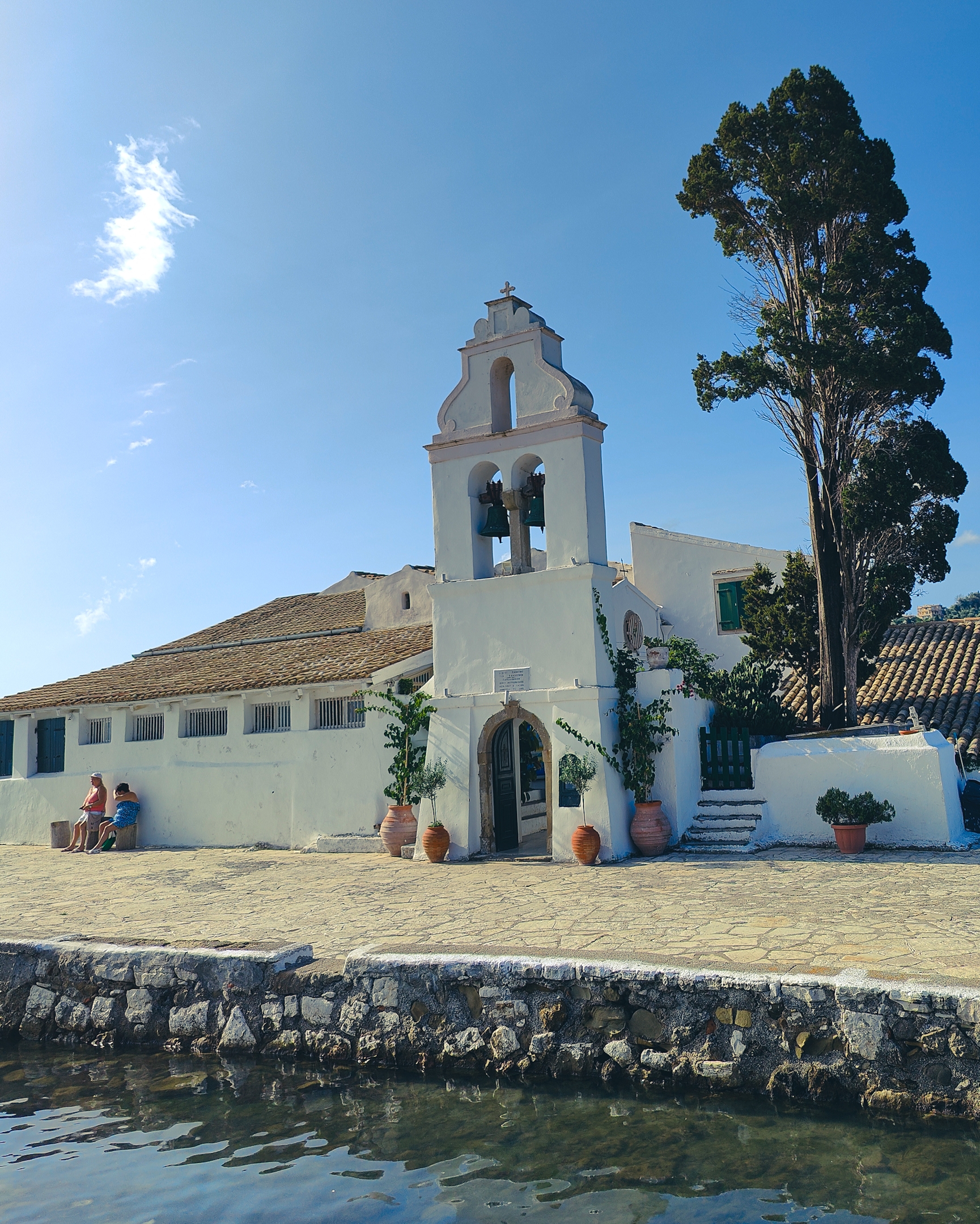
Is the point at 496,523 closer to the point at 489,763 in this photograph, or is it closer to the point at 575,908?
the point at 489,763

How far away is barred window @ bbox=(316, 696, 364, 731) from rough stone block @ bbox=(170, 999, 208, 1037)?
847cm

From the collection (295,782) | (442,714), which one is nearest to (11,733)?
(295,782)

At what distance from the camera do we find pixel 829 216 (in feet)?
53.2

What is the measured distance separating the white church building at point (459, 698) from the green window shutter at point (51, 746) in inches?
2.4

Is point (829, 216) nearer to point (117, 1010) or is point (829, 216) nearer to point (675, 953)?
point (675, 953)

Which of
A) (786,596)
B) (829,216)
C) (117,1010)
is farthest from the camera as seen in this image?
(786,596)

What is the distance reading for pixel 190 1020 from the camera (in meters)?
7.45

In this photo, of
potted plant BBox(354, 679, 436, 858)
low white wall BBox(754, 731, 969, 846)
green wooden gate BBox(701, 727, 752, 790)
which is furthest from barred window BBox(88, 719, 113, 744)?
low white wall BBox(754, 731, 969, 846)

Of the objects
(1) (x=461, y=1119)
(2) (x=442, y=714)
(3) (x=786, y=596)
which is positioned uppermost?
(3) (x=786, y=596)

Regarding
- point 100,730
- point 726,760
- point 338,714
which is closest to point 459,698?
point 338,714

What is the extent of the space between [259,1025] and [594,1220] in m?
3.58

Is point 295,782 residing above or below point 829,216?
below

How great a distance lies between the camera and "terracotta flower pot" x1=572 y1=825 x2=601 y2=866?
12406 millimetres

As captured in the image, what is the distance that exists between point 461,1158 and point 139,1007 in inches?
144
